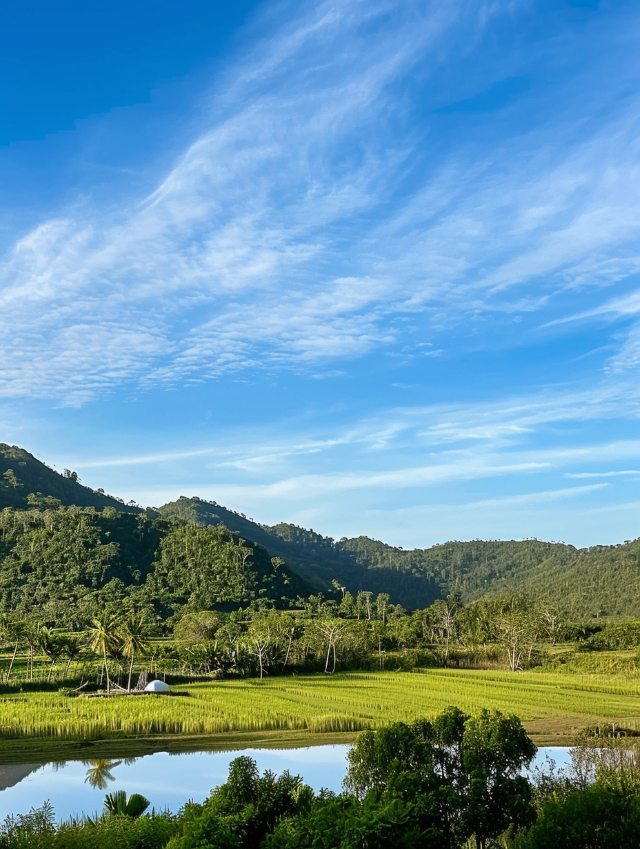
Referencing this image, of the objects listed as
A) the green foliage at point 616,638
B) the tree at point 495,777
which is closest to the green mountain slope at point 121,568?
the green foliage at point 616,638

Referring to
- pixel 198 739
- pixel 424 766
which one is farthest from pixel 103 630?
pixel 424 766

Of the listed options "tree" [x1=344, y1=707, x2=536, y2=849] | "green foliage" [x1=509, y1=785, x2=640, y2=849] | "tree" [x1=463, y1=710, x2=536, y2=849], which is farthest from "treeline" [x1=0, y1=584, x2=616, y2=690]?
"green foliage" [x1=509, y1=785, x2=640, y2=849]

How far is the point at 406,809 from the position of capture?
46.3 feet

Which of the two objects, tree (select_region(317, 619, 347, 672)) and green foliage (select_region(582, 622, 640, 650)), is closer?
tree (select_region(317, 619, 347, 672))

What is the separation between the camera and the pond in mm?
23578

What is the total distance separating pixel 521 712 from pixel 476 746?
1039 inches

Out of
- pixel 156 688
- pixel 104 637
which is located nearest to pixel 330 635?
pixel 156 688

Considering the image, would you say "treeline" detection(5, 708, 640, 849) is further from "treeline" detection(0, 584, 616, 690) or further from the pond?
"treeline" detection(0, 584, 616, 690)

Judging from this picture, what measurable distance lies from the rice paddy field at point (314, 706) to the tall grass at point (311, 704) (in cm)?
6

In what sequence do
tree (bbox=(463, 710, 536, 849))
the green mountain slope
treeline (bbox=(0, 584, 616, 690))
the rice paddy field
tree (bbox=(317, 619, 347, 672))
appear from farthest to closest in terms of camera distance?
the green mountain slope
tree (bbox=(317, 619, 347, 672))
treeline (bbox=(0, 584, 616, 690))
the rice paddy field
tree (bbox=(463, 710, 536, 849))

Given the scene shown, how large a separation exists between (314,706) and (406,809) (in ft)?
98.1

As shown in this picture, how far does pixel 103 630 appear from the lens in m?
50.9

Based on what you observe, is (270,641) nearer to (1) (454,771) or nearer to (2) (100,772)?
(2) (100,772)

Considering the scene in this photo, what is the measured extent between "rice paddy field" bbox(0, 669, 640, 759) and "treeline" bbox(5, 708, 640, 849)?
16991mm
